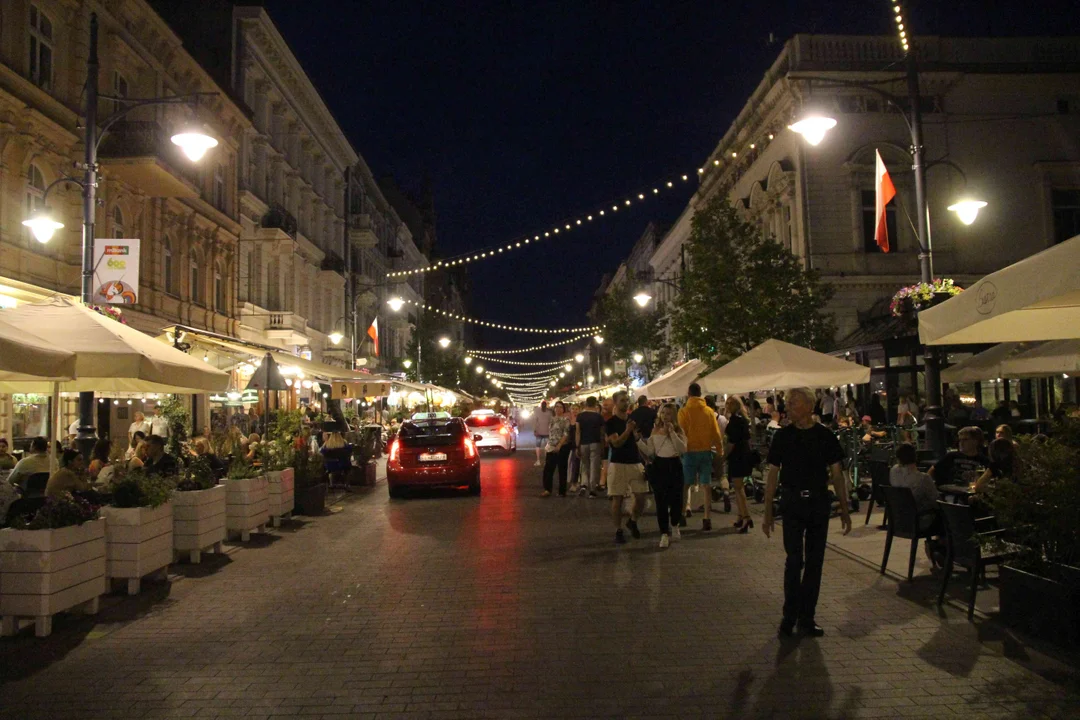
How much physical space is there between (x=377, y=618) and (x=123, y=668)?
201 cm

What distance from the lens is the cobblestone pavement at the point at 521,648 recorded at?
18.1 feet

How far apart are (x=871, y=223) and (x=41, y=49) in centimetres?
2451

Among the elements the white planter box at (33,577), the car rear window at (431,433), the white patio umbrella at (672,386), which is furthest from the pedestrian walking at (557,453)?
the white planter box at (33,577)

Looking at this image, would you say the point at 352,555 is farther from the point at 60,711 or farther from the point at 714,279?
the point at 714,279

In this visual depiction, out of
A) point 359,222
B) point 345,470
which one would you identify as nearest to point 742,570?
point 345,470

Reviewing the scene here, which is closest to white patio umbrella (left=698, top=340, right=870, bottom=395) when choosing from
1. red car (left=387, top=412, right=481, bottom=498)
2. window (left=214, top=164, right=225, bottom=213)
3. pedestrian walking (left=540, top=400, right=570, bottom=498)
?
pedestrian walking (left=540, top=400, right=570, bottom=498)

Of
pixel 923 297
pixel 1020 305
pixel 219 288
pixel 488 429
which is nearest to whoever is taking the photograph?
pixel 1020 305

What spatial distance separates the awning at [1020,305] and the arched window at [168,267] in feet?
75.0

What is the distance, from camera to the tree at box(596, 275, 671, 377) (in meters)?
53.8

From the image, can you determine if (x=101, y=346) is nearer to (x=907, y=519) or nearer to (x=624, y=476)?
(x=624, y=476)

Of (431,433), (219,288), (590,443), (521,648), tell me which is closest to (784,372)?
(590,443)

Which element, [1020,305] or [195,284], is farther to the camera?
[195,284]

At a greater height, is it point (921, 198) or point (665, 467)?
point (921, 198)

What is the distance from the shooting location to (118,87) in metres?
24.2
